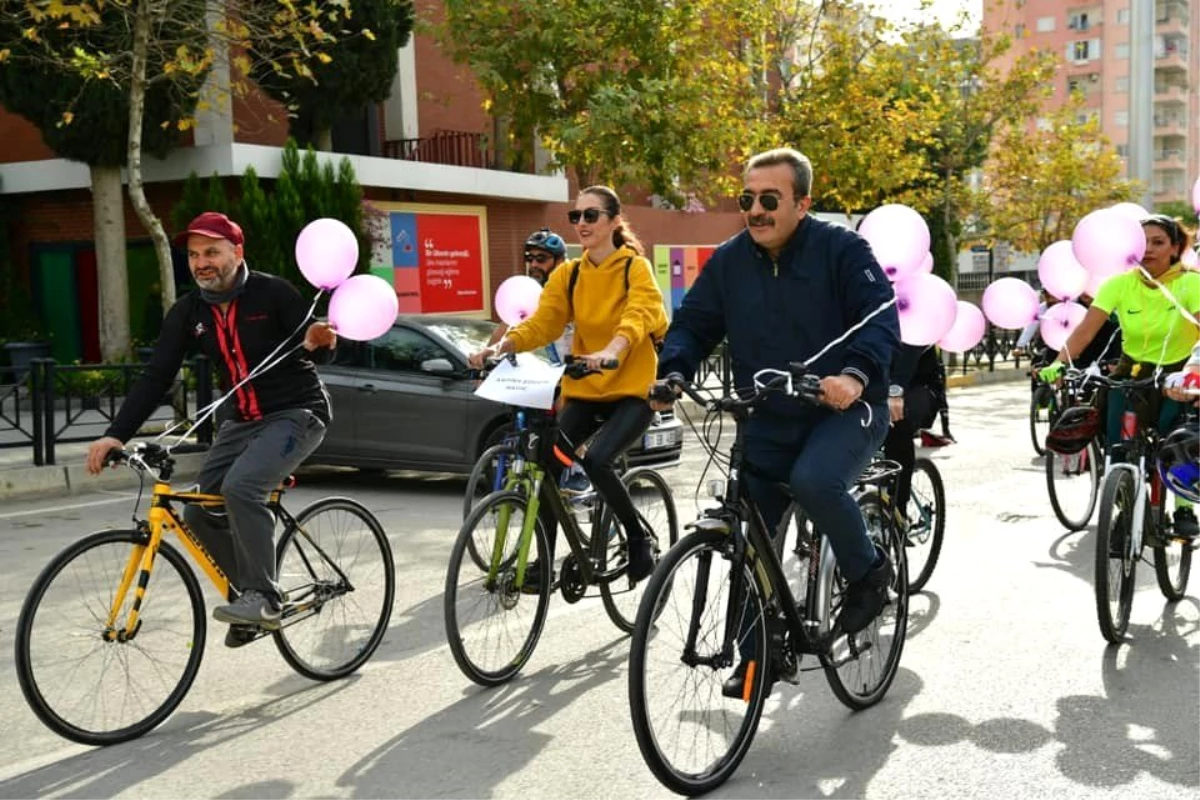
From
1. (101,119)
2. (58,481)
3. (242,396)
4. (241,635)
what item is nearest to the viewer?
(241,635)

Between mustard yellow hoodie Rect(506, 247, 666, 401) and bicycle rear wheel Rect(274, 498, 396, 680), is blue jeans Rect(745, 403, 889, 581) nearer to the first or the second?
mustard yellow hoodie Rect(506, 247, 666, 401)

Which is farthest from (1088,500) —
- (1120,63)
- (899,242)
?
(1120,63)

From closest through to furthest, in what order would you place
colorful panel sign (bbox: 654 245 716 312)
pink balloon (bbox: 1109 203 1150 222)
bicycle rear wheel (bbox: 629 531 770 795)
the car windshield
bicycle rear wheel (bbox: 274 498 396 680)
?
bicycle rear wheel (bbox: 629 531 770 795) → bicycle rear wheel (bbox: 274 498 396 680) → pink balloon (bbox: 1109 203 1150 222) → the car windshield → colorful panel sign (bbox: 654 245 716 312)

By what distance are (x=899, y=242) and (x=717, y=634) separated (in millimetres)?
2569

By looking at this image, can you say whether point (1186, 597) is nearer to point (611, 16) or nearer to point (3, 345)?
point (611, 16)

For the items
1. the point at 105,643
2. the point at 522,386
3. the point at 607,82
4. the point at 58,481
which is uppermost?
the point at 607,82

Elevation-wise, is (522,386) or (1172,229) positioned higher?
(1172,229)

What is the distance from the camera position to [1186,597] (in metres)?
6.47

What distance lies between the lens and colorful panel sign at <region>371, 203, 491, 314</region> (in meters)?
22.1

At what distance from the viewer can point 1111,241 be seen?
6.31 metres

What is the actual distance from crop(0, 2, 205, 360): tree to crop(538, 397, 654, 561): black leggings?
42.3ft

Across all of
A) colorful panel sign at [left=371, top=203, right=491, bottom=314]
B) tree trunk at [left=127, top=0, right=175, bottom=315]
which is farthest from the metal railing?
colorful panel sign at [left=371, top=203, right=491, bottom=314]

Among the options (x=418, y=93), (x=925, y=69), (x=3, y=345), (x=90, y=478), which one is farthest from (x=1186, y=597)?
(x=925, y=69)

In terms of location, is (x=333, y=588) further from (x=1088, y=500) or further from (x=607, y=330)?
(x=1088, y=500)
